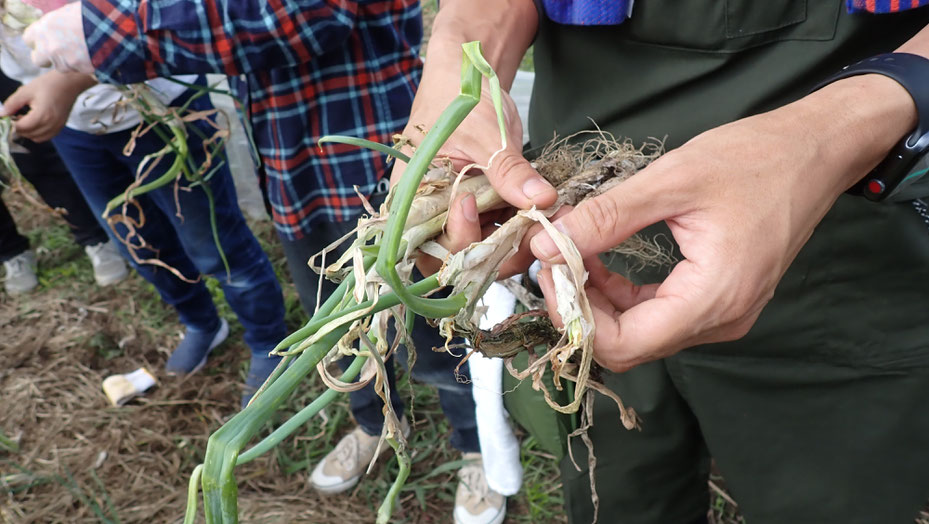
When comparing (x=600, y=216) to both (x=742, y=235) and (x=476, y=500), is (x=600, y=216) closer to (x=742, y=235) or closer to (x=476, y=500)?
(x=742, y=235)

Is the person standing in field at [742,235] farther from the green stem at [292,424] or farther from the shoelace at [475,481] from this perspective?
the shoelace at [475,481]

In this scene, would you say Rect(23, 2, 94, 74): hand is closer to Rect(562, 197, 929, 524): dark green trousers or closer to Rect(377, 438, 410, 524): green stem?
Rect(377, 438, 410, 524): green stem

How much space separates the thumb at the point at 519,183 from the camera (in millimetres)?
572

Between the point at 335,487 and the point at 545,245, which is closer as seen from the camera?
the point at 545,245

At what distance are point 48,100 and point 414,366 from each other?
2.84 ft

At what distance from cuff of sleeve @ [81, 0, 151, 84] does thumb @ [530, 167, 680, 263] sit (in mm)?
737

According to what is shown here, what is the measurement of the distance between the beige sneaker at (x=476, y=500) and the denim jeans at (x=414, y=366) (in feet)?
0.15

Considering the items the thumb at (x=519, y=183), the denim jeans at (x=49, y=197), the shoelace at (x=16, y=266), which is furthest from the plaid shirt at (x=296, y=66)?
the shoelace at (x=16, y=266)

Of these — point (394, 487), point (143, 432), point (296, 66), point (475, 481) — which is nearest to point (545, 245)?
point (394, 487)

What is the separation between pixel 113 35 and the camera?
35.8 inches

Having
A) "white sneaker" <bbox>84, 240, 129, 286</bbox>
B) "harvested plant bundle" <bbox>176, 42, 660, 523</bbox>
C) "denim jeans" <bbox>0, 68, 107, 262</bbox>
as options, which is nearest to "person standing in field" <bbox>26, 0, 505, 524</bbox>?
"harvested plant bundle" <bbox>176, 42, 660, 523</bbox>

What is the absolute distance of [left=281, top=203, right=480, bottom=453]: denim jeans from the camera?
1.19 meters

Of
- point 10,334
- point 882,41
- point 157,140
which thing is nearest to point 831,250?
point 882,41

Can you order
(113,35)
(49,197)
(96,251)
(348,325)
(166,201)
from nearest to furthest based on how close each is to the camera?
1. (348,325)
2. (113,35)
3. (166,201)
4. (49,197)
5. (96,251)
